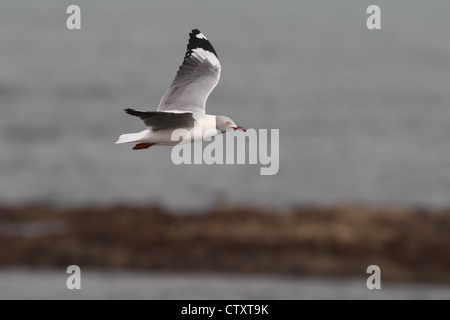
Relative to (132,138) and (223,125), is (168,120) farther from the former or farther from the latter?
(223,125)

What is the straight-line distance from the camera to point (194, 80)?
8648mm

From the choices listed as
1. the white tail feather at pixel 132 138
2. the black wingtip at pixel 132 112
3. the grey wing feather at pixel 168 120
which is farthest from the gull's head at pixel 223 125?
the black wingtip at pixel 132 112

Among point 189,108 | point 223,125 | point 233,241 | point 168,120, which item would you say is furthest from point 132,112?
point 233,241

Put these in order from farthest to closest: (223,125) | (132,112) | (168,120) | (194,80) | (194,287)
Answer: (194,287)
(194,80)
(223,125)
(168,120)
(132,112)

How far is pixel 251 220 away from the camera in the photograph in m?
15.0

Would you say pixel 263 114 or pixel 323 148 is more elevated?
pixel 263 114

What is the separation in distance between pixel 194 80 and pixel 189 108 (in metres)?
0.63

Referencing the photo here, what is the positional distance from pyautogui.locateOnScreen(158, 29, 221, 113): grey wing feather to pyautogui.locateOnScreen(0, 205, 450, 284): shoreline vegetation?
523 cm

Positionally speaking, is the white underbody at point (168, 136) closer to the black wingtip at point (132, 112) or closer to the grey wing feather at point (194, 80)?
the black wingtip at point (132, 112)

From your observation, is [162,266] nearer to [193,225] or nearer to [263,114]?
[193,225]

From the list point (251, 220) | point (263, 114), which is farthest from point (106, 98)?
point (251, 220)

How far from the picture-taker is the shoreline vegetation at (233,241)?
45.3 feet

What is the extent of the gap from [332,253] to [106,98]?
16.1 metres

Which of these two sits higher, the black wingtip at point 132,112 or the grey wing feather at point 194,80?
the grey wing feather at point 194,80
